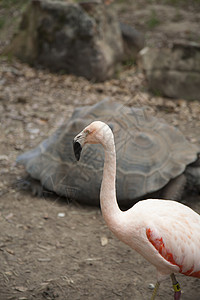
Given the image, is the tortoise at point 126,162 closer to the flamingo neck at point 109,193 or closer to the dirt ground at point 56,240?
the dirt ground at point 56,240

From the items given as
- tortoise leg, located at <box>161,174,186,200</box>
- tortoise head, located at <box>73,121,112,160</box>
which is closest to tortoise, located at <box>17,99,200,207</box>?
tortoise leg, located at <box>161,174,186,200</box>

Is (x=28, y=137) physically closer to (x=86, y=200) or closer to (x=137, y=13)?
(x=86, y=200)

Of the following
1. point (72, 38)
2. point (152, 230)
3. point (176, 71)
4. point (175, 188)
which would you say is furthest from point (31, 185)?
point (72, 38)

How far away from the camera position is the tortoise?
3.90 metres

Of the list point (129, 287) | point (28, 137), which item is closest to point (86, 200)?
point (129, 287)

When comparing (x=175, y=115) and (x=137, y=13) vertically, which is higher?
(x=137, y=13)

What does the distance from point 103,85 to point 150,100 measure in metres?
1.01

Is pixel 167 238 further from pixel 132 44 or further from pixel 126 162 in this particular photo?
pixel 132 44

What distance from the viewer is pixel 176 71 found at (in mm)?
6680

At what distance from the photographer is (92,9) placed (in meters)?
7.39

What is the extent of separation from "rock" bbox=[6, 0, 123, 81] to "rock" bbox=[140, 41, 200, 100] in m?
0.95

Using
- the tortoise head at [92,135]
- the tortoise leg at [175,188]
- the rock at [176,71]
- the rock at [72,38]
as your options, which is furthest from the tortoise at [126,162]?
the rock at [72,38]

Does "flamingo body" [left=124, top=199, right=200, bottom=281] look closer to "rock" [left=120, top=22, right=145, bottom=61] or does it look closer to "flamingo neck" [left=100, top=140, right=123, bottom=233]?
"flamingo neck" [left=100, top=140, right=123, bottom=233]

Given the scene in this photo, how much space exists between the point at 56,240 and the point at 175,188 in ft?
4.12
